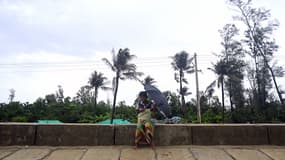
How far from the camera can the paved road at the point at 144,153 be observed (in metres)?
3.78

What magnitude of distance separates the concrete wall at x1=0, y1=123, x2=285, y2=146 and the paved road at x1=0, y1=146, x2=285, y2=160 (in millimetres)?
159

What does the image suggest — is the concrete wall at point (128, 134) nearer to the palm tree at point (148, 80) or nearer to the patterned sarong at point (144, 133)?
the patterned sarong at point (144, 133)

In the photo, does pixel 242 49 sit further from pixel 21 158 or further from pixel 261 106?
pixel 21 158

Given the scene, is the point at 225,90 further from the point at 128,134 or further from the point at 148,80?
the point at 128,134

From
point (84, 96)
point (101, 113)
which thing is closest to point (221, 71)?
point (101, 113)

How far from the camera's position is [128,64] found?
26.2m

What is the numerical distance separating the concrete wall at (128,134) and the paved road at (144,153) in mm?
159

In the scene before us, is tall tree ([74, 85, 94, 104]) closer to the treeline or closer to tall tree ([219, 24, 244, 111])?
the treeline

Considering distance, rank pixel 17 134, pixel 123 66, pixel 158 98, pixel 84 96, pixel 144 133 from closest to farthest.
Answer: pixel 144 133 < pixel 17 134 < pixel 158 98 < pixel 123 66 < pixel 84 96

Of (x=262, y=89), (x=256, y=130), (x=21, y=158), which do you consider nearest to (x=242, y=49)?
(x=262, y=89)

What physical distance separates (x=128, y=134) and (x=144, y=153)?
659mm

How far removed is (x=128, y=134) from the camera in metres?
4.54

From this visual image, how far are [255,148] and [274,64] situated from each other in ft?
74.0

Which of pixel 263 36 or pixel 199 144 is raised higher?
pixel 263 36
